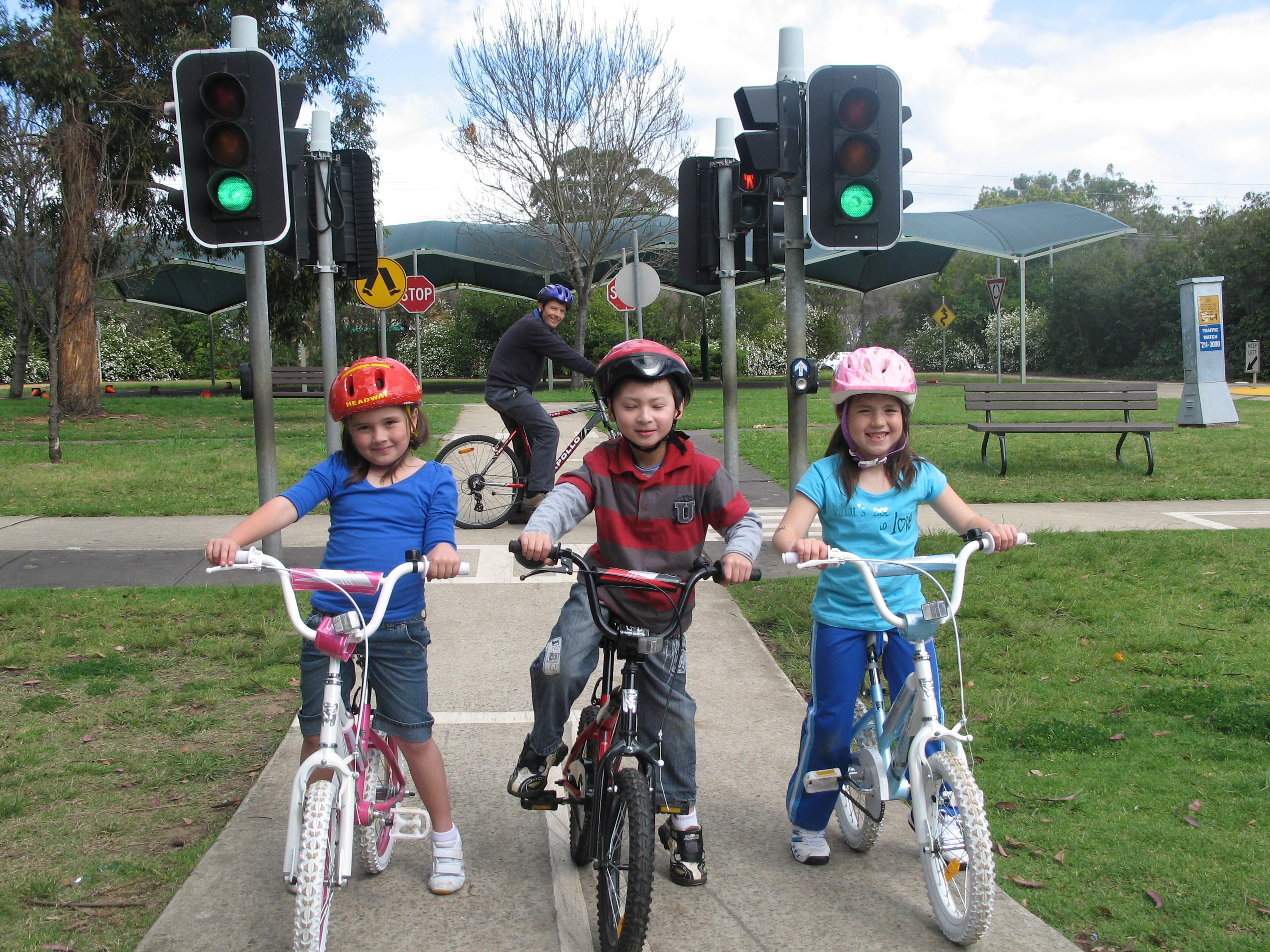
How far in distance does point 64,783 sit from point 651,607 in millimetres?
2442

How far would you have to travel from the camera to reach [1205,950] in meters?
2.97

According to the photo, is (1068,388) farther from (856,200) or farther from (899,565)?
(899,565)

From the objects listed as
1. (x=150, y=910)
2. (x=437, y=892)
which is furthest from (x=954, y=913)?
(x=150, y=910)

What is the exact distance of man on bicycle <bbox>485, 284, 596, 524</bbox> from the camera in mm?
8570

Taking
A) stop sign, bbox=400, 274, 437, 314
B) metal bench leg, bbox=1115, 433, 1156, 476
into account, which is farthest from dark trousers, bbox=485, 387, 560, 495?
stop sign, bbox=400, 274, 437, 314

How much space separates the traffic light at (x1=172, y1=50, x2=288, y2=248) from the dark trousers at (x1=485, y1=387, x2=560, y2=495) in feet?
8.59

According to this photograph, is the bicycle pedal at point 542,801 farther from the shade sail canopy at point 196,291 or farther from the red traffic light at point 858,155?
the shade sail canopy at point 196,291

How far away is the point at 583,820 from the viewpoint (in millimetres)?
3541

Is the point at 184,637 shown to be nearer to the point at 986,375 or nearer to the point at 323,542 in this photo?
the point at 323,542

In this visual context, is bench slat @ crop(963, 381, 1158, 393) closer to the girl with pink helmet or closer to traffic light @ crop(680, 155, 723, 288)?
traffic light @ crop(680, 155, 723, 288)

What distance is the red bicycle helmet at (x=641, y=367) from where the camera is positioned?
3.19 metres

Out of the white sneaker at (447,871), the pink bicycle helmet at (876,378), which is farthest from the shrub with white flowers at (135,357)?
the pink bicycle helmet at (876,378)

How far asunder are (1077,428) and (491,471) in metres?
6.54

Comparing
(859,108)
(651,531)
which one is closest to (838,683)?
(651,531)
